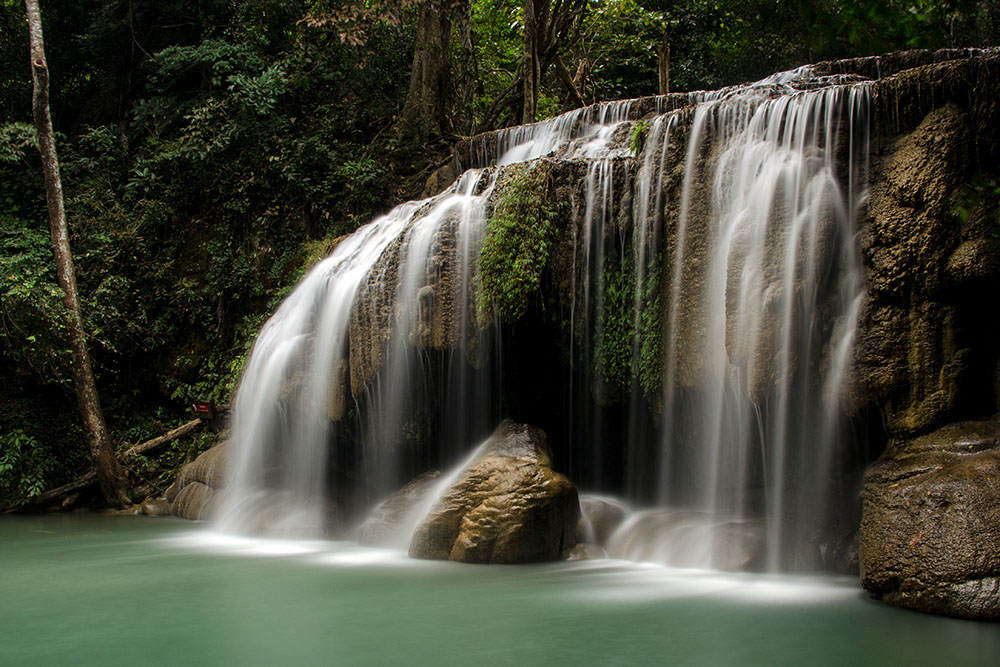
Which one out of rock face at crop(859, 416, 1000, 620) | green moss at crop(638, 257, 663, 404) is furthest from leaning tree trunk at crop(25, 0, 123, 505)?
rock face at crop(859, 416, 1000, 620)

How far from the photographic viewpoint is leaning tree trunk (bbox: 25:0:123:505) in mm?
10789

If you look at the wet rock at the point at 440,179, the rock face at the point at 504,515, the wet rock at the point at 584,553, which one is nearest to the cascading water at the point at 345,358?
the rock face at the point at 504,515

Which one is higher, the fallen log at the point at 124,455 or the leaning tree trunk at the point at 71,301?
the leaning tree trunk at the point at 71,301

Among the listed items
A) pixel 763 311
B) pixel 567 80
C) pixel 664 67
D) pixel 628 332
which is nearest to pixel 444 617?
pixel 763 311

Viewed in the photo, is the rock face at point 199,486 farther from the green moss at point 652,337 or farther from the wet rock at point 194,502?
the green moss at point 652,337

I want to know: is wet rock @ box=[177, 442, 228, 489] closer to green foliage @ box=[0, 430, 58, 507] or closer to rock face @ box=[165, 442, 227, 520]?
rock face @ box=[165, 442, 227, 520]

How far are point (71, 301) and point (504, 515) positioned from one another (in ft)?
25.1

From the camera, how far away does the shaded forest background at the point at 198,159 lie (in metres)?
12.0

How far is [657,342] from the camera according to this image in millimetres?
7148

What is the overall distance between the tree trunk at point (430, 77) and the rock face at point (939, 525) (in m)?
10.2

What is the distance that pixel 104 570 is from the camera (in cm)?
667

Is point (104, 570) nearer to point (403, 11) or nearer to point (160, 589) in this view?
point (160, 589)

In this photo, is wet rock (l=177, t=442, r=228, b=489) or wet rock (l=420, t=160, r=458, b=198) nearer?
wet rock (l=177, t=442, r=228, b=489)

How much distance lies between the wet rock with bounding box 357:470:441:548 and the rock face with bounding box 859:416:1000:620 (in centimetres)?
414
